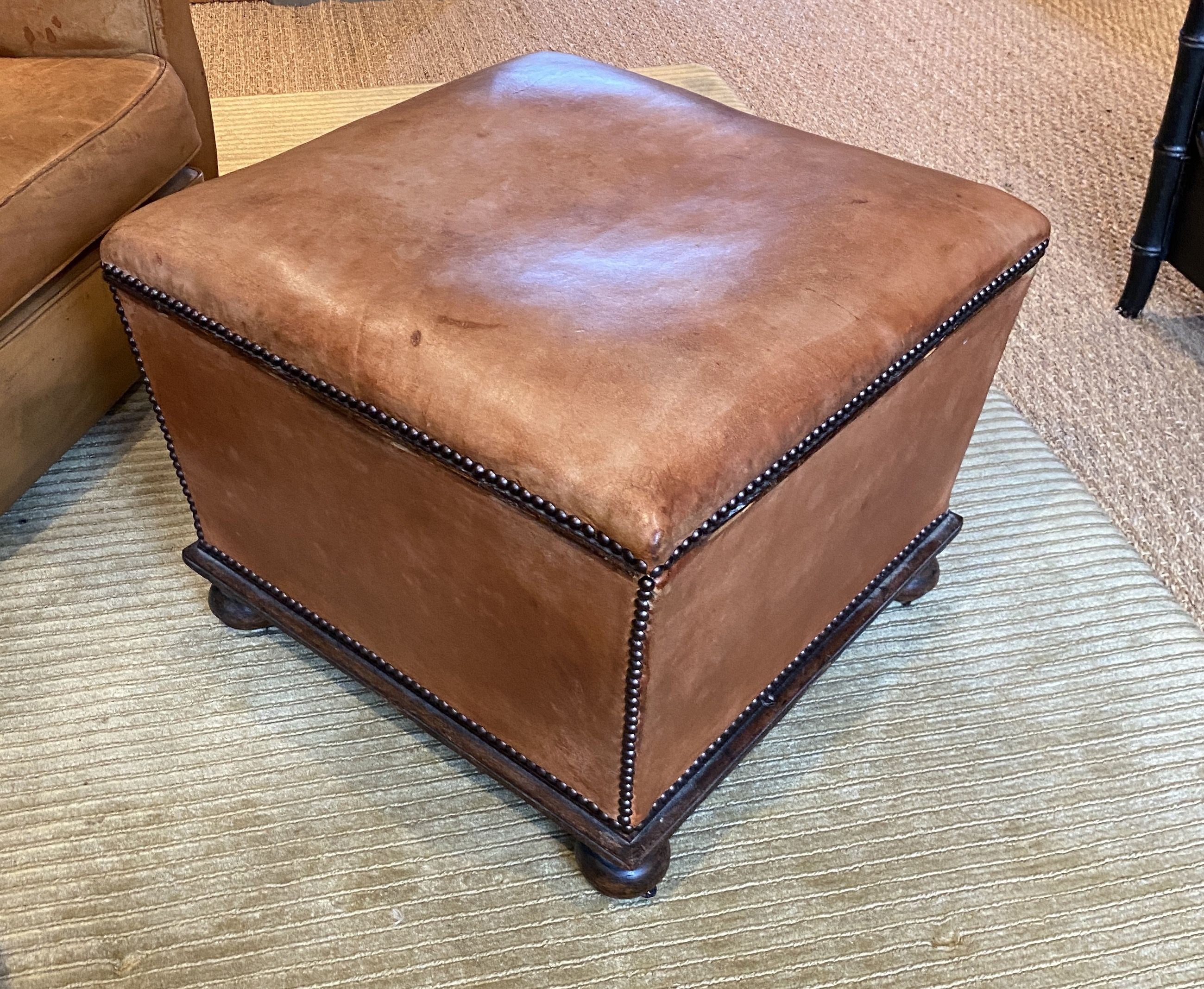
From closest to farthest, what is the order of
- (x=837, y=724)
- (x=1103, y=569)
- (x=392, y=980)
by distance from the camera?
(x=392, y=980)
(x=837, y=724)
(x=1103, y=569)

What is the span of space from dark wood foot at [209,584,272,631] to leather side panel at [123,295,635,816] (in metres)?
0.09

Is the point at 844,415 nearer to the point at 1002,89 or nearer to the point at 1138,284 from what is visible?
the point at 1138,284

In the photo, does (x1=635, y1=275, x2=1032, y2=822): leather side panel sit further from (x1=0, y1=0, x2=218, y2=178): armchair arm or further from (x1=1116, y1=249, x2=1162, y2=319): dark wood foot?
(x1=0, y1=0, x2=218, y2=178): armchair arm

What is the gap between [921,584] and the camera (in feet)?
3.81

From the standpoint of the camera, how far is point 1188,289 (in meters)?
1.71

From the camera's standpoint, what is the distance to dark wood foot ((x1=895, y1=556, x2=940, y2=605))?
1149 millimetres

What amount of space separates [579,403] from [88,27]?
1.02 meters

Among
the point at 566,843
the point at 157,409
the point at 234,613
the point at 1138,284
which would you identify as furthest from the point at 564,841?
the point at 1138,284

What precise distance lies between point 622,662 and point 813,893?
1.12 ft

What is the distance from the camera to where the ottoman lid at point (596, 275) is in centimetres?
69

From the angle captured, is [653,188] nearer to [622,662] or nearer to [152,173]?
[622,662]

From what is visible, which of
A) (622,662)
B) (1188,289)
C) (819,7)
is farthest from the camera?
(819,7)

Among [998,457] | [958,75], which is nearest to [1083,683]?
[998,457]

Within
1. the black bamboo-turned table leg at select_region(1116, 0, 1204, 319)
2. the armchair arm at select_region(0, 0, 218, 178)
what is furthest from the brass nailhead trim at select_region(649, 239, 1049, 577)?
the armchair arm at select_region(0, 0, 218, 178)
